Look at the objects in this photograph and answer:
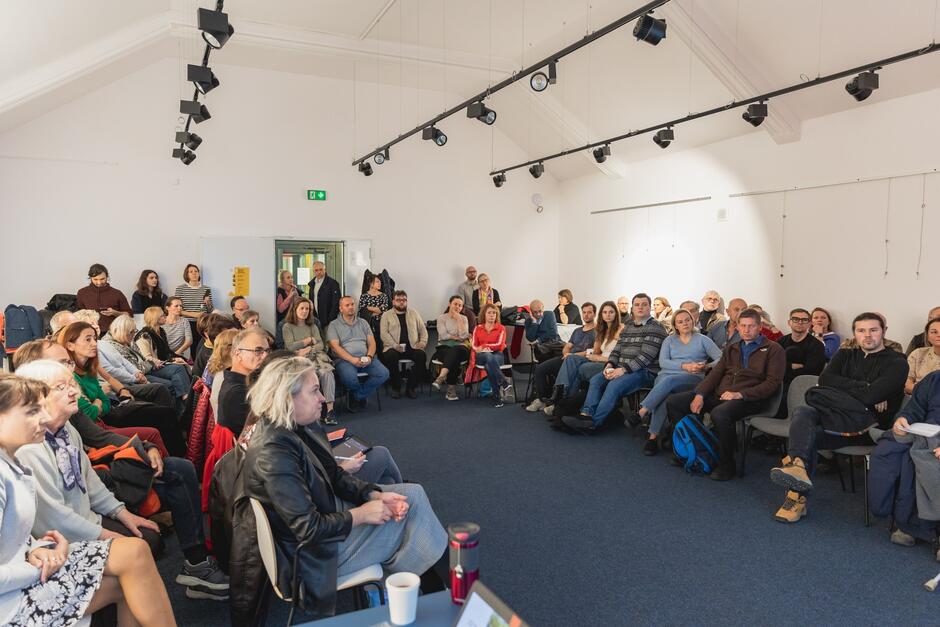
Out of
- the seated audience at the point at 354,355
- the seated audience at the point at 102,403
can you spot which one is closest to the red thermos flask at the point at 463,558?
the seated audience at the point at 102,403

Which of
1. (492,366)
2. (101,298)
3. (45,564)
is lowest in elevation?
(492,366)

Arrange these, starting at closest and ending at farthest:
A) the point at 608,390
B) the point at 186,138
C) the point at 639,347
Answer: the point at 608,390
the point at 639,347
the point at 186,138

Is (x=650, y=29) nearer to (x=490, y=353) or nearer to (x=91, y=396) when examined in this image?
(x=490, y=353)

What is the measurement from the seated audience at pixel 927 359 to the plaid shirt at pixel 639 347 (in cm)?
192

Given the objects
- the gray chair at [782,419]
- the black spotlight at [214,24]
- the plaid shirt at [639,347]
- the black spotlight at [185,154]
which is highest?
the black spotlight at [214,24]

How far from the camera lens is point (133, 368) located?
5055 millimetres

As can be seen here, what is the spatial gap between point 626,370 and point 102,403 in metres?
4.16

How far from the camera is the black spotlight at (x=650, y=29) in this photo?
16.5 ft

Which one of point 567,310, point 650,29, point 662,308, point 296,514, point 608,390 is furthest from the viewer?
point 567,310

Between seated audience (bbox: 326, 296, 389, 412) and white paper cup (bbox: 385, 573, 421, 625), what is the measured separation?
5.11 m

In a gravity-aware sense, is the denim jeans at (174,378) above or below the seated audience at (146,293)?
below

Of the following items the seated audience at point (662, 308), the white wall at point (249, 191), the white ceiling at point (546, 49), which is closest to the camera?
the white ceiling at point (546, 49)

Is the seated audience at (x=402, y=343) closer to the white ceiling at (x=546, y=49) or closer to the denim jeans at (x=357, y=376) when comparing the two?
the denim jeans at (x=357, y=376)

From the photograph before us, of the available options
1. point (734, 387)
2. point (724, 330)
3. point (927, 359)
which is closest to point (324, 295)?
point (724, 330)
